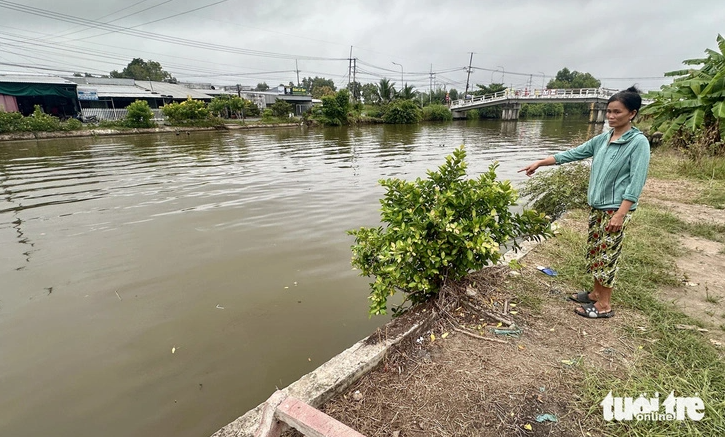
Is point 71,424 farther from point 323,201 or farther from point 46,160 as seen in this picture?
point 46,160

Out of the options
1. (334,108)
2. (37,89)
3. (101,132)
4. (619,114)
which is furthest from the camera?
(334,108)

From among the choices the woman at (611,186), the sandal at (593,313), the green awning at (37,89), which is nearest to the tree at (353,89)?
the green awning at (37,89)

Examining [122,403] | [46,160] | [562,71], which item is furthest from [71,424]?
[562,71]

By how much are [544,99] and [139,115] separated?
1667 inches

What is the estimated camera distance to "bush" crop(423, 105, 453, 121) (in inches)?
1868

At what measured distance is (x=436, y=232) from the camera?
2.86 metres

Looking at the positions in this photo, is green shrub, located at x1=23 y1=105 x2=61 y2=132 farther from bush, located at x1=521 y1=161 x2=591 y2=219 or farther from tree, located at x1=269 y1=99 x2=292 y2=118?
bush, located at x1=521 y1=161 x2=591 y2=219

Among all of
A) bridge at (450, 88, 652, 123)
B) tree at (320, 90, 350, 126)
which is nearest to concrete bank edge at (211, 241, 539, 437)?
tree at (320, 90, 350, 126)

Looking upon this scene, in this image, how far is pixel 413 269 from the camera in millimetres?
2762

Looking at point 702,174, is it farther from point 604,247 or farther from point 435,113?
point 435,113

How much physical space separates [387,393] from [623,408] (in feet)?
4.17

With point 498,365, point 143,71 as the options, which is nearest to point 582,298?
point 498,365

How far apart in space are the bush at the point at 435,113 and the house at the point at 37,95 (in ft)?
121

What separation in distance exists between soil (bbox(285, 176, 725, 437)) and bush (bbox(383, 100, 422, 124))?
1594 inches
